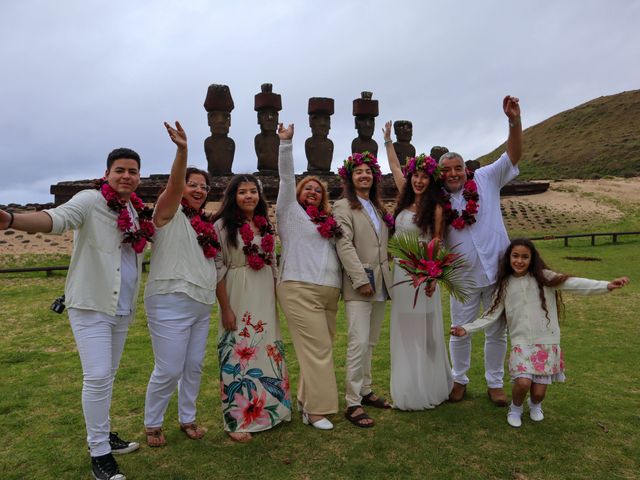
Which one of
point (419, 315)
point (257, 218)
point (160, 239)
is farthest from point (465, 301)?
point (160, 239)

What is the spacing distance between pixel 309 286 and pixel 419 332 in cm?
94

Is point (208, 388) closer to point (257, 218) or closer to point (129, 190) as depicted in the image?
point (257, 218)

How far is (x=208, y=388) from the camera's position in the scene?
191 inches

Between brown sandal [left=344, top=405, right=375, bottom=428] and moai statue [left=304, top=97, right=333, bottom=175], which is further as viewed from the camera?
moai statue [left=304, top=97, right=333, bottom=175]

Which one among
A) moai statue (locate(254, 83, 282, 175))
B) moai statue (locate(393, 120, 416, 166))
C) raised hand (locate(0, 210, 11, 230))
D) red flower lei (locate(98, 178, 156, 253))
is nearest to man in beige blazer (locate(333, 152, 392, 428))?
red flower lei (locate(98, 178, 156, 253))

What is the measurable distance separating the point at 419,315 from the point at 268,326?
116 centimetres

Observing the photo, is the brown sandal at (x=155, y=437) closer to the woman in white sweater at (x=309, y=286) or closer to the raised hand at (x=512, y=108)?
the woman in white sweater at (x=309, y=286)

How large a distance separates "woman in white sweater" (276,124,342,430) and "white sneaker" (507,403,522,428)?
1.25 meters

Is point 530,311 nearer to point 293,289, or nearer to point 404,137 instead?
point 293,289

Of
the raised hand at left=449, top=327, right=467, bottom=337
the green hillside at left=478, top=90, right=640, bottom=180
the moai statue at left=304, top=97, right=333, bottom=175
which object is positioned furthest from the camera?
the green hillside at left=478, top=90, right=640, bottom=180

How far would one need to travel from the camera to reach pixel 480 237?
4281 mm

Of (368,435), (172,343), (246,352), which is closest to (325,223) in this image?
(246,352)

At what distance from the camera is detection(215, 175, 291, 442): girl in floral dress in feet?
12.6

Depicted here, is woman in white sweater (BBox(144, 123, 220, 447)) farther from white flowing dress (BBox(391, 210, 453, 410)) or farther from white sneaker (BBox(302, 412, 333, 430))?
white flowing dress (BBox(391, 210, 453, 410))
